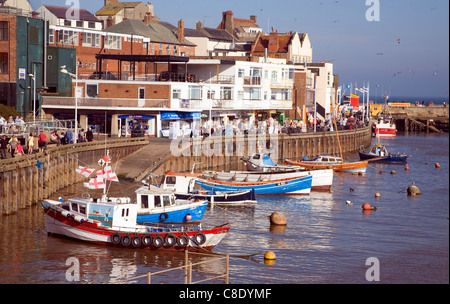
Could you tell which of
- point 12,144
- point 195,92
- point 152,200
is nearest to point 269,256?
point 152,200

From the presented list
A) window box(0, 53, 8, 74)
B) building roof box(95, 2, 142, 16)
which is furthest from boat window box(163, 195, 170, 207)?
building roof box(95, 2, 142, 16)

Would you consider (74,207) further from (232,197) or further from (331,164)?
(331,164)

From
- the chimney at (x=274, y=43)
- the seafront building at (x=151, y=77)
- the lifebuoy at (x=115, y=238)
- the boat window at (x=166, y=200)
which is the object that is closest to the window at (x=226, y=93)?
the seafront building at (x=151, y=77)

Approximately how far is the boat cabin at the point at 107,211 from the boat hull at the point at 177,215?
2.35 metres

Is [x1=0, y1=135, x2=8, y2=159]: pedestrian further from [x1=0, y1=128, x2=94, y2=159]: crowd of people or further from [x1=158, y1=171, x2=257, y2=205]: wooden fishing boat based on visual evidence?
[x1=158, y1=171, x2=257, y2=205]: wooden fishing boat

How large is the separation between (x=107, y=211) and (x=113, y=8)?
113 meters

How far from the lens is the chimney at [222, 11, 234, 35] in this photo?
553 ft

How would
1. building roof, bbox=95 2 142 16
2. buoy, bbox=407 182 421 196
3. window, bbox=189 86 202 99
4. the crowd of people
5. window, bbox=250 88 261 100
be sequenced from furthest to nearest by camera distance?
1. building roof, bbox=95 2 142 16
2. window, bbox=250 88 261 100
3. window, bbox=189 86 202 99
4. buoy, bbox=407 182 421 196
5. the crowd of people

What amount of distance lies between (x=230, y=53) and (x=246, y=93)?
44462 millimetres

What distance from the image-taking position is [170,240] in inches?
1642

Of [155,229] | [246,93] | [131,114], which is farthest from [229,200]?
[246,93]

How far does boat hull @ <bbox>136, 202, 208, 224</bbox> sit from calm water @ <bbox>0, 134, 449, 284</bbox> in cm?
268

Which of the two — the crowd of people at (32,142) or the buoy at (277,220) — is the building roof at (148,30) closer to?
the crowd of people at (32,142)
